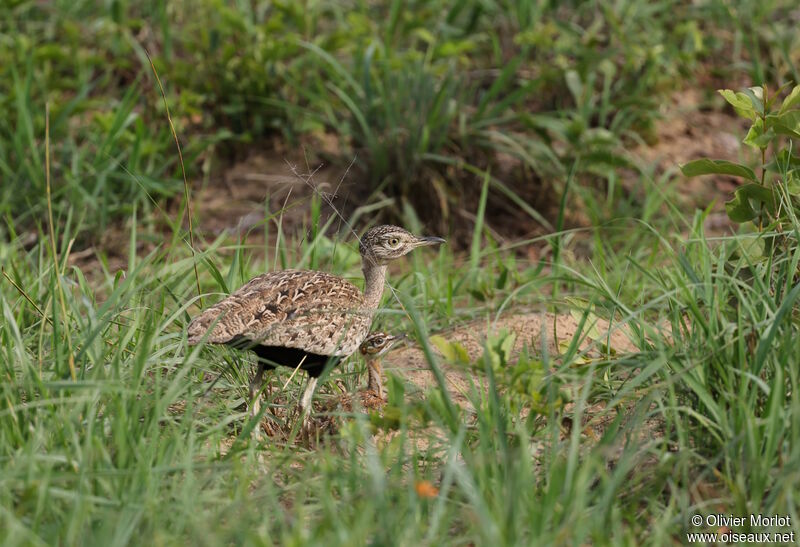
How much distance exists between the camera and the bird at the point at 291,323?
4.33 m

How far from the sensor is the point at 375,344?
503cm

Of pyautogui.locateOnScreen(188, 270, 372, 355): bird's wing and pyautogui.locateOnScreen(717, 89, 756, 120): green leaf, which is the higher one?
pyautogui.locateOnScreen(717, 89, 756, 120): green leaf

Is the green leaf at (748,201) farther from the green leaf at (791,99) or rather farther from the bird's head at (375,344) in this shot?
the bird's head at (375,344)

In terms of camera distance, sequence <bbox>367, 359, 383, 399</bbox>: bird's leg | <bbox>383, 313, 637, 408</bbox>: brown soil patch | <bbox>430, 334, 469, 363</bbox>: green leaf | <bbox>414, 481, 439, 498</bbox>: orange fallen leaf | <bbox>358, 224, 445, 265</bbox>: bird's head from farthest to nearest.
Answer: <bbox>383, 313, 637, 408</bbox>: brown soil patch
<bbox>358, 224, 445, 265</bbox>: bird's head
<bbox>367, 359, 383, 399</bbox>: bird's leg
<bbox>430, 334, 469, 363</bbox>: green leaf
<bbox>414, 481, 439, 498</bbox>: orange fallen leaf

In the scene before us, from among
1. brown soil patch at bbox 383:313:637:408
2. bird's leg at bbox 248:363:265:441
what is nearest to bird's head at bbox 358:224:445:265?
brown soil patch at bbox 383:313:637:408

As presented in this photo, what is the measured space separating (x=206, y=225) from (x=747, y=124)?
4373 millimetres

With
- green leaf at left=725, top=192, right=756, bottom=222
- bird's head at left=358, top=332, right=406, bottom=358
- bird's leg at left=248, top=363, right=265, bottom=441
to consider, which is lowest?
bird's head at left=358, top=332, right=406, bottom=358


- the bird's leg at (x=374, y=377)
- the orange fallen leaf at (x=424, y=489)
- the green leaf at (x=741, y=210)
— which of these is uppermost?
the green leaf at (x=741, y=210)

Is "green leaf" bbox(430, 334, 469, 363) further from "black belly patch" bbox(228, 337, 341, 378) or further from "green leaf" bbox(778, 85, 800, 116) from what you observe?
"green leaf" bbox(778, 85, 800, 116)

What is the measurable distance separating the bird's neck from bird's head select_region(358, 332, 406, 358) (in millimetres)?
→ 271

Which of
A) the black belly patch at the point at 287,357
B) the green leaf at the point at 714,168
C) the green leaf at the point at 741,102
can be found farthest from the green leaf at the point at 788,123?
the black belly patch at the point at 287,357

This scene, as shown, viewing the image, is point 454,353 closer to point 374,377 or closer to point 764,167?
point 374,377

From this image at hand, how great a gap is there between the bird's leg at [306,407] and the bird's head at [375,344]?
1.27 ft

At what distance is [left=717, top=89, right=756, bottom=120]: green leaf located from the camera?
428 centimetres
